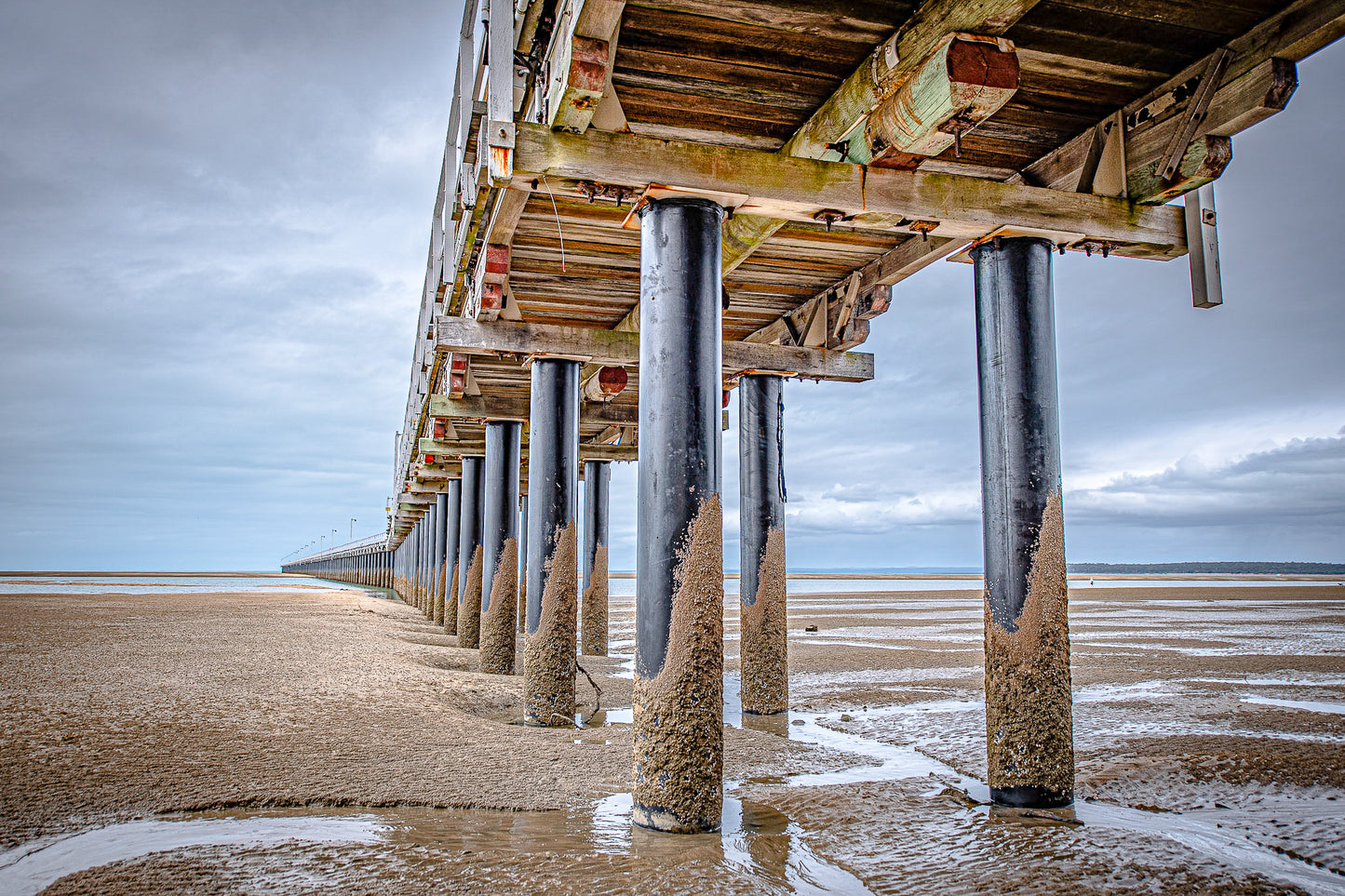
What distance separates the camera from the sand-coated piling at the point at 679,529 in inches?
180

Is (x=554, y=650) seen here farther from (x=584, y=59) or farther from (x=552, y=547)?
(x=584, y=59)

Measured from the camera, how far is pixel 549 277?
8.55 meters

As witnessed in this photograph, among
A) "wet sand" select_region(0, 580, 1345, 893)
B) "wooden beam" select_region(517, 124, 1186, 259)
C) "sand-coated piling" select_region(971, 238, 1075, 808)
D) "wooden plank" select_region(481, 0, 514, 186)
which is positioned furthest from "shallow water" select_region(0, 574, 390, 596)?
"sand-coated piling" select_region(971, 238, 1075, 808)

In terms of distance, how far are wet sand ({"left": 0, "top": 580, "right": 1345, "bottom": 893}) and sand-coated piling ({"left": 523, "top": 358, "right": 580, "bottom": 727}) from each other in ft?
1.87

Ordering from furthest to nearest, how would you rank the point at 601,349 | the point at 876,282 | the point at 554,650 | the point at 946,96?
the point at 601,349 → the point at 876,282 → the point at 554,650 → the point at 946,96

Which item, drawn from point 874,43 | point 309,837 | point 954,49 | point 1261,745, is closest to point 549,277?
point 874,43

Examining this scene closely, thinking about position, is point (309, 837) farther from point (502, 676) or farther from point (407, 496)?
point (407, 496)

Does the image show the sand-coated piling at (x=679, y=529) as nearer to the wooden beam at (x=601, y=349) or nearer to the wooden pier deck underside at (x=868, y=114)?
the wooden pier deck underside at (x=868, y=114)

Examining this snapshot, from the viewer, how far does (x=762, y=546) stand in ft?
29.0

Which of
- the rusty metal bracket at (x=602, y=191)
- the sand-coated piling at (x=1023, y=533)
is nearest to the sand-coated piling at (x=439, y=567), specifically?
the sand-coated piling at (x=1023, y=533)

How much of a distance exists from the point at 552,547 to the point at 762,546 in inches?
88.4

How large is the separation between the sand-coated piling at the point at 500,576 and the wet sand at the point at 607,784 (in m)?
0.56

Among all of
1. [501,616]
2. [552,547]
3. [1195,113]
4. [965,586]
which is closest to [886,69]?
[1195,113]


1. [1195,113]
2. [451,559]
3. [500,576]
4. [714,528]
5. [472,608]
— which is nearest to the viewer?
[714,528]
